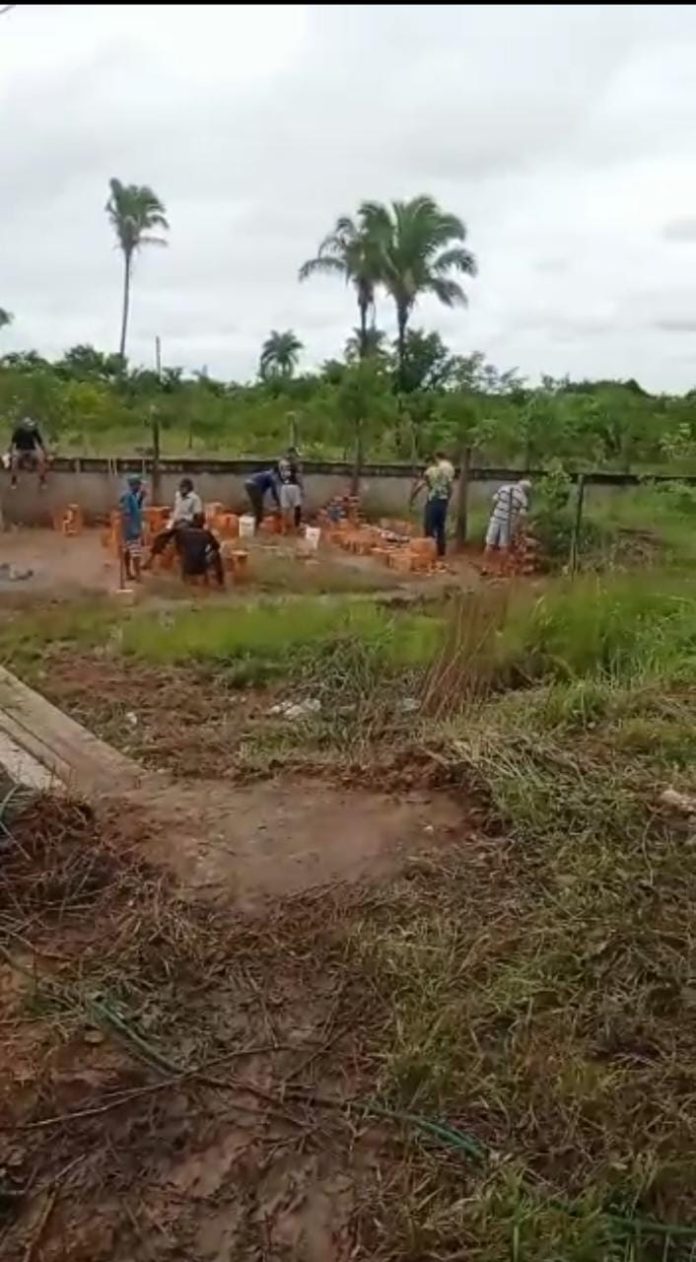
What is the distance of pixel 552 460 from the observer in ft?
53.2

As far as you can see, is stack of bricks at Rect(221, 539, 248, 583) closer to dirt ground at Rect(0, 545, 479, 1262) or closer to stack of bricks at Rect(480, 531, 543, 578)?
stack of bricks at Rect(480, 531, 543, 578)

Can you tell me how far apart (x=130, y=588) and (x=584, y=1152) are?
28.1ft

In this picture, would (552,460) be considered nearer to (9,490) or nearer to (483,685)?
(9,490)

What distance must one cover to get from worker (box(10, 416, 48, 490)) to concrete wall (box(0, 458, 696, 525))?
0.49 feet

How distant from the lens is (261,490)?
15070mm

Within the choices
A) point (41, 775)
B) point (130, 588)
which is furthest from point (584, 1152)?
point (130, 588)

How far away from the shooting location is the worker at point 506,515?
12.4 m

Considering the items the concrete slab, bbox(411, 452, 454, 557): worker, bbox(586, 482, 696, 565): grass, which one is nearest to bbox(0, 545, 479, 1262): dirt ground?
the concrete slab

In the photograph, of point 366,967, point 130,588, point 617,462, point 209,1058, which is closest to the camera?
point 209,1058

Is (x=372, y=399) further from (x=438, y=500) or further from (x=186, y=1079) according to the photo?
(x=186, y=1079)

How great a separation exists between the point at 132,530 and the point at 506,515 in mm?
3873

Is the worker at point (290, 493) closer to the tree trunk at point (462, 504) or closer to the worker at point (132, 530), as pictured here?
the tree trunk at point (462, 504)

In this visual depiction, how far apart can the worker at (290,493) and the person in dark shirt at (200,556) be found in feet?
12.7

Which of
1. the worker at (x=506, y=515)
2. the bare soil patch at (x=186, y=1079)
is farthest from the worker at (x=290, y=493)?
the bare soil patch at (x=186, y=1079)
